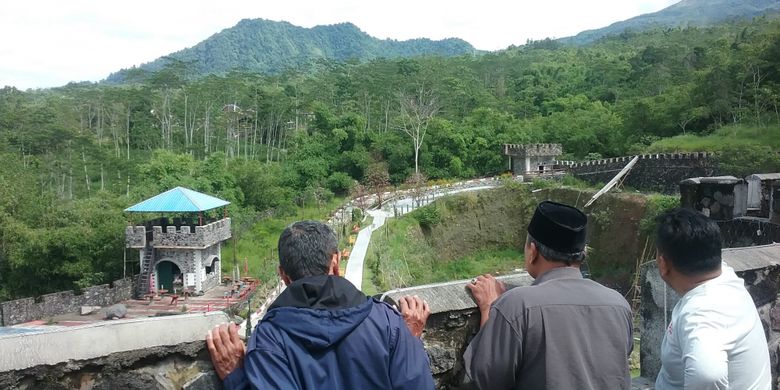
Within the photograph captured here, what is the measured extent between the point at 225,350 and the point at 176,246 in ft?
58.6

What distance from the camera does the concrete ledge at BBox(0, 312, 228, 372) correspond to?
1.99 metres

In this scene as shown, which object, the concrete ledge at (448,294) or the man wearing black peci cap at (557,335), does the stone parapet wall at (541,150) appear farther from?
the man wearing black peci cap at (557,335)

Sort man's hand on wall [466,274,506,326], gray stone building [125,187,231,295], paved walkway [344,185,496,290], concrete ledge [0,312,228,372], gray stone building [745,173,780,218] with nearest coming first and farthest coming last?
concrete ledge [0,312,228,372]
man's hand on wall [466,274,506,326]
gray stone building [745,173,780,218]
paved walkway [344,185,496,290]
gray stone building [125,187,231,295]

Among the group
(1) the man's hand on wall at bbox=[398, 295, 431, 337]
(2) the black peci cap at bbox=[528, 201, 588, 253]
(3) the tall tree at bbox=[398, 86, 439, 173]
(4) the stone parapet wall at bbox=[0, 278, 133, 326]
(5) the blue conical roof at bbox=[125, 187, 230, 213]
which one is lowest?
(4) the stone parapet wall at bbox=[0, 278, 133, 326]

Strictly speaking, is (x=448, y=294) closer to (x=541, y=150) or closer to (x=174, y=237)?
(x=174, y=237)

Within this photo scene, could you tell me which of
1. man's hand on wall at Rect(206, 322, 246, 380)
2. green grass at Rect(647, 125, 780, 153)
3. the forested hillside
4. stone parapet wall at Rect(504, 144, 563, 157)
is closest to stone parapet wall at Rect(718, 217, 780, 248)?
man's hand on wall at Rect(206, 322, 246, 380)

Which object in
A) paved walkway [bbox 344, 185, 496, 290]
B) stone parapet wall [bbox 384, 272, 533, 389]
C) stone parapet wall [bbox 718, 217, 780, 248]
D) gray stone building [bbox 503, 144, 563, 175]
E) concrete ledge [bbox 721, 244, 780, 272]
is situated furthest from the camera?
gray stone building [bbox 503, 144, 563, 175]

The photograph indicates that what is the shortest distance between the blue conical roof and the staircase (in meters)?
1.59

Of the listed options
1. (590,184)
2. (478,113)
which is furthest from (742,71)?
(478,113)

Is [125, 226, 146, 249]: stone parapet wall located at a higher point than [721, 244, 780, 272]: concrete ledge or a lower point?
lower

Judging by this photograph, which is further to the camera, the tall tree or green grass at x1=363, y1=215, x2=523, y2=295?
the tall tree

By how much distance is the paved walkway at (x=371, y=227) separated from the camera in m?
14.4

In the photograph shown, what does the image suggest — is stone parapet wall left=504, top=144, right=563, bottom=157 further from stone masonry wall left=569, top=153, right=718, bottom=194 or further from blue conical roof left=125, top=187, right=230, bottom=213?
blue conical roof left=125, top=187, right=230, bottom=213

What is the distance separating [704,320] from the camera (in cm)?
199
